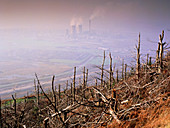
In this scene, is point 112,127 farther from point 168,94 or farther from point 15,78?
point 15,78

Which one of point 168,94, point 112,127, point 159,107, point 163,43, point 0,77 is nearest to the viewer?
point 112,127

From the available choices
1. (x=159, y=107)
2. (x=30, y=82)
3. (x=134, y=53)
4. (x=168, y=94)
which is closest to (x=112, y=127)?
(x=159, y=107)

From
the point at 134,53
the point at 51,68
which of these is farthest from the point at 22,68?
the point at 134,53

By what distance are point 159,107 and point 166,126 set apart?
0.91 metres

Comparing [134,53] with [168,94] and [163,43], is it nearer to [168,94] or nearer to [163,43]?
[163,43]

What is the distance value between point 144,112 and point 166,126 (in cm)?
87

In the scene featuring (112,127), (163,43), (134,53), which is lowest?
(112,127)

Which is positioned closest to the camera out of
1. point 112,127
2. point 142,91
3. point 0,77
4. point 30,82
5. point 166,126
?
point 166,126

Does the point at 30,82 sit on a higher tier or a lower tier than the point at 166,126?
lower

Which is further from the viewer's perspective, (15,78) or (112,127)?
Answer: (15,78)

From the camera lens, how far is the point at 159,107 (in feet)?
11.3

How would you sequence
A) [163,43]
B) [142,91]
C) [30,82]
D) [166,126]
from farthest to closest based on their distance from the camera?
[30,82] < [163,43] < [142,91] < [166,126]

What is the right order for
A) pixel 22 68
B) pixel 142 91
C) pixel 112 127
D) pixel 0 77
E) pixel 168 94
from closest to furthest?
pixel 112 127, pixel 168 94, pixel 142 91, pixel 0 77, pixel 22 68

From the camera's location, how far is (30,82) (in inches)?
2090
